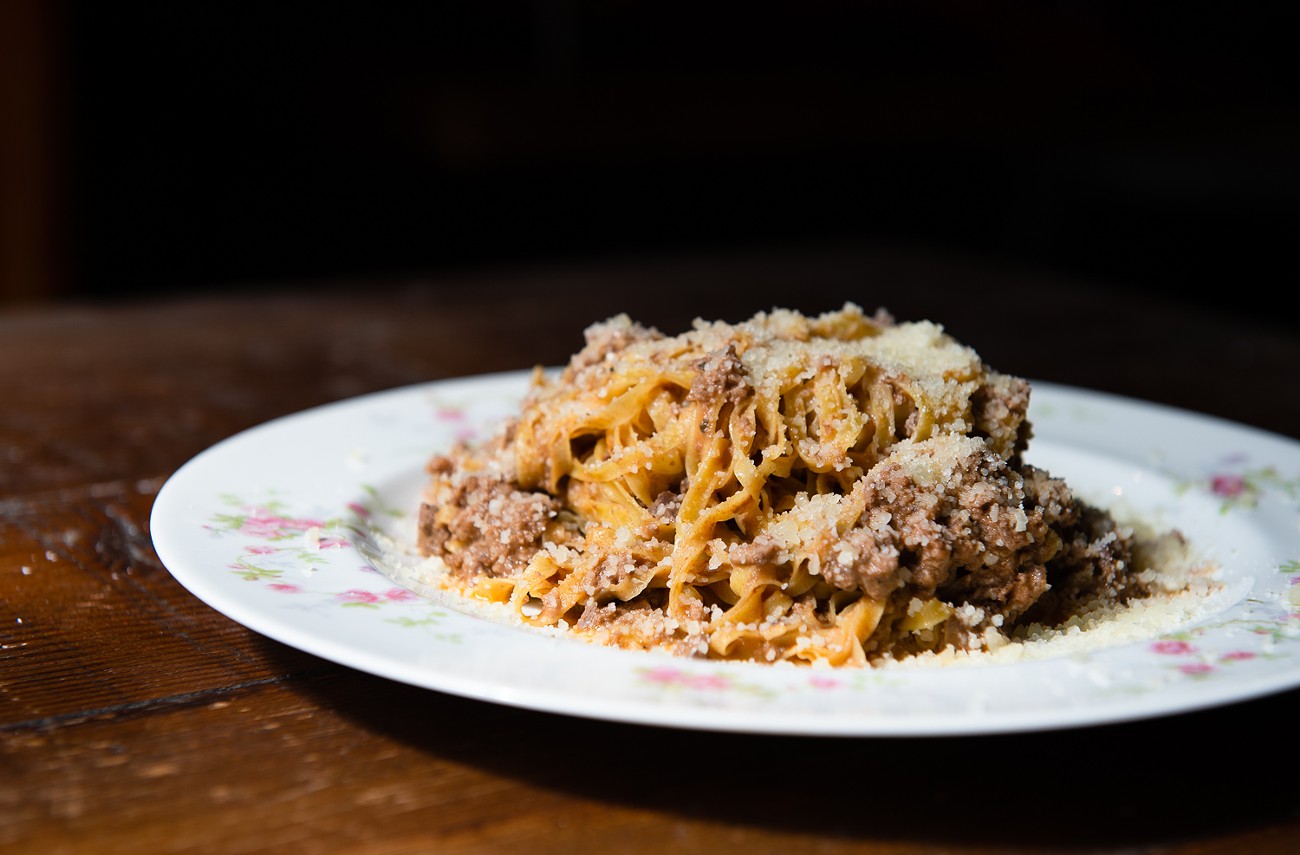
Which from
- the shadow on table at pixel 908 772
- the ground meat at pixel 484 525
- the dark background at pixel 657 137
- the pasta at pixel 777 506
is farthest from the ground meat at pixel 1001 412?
the dark background at pixel 657 137

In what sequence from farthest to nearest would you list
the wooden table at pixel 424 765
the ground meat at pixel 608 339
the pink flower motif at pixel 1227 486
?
the pink flower motif at pixel 1227 486
the ground meat at pixel 608 339
the wooden table at pixel 424 765

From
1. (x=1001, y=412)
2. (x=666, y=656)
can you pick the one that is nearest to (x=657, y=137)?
(x=1001, y=412)

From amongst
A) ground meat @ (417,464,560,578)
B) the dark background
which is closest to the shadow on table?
ground meat @ (417,464,560,578)

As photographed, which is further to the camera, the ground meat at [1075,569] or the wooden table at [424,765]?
the ground meat at [1075,569]

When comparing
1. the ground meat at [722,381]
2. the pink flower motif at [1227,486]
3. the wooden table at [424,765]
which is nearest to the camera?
the wooden table at [424,765]

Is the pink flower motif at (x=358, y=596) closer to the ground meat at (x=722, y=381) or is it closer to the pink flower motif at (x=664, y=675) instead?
the pink flower motif at (x=664, y=675)

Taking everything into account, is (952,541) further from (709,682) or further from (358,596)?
(358,596)

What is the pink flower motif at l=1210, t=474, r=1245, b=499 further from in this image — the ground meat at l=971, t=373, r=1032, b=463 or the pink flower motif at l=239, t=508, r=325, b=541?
the pink flower motif at l=239, t=508, r=325, b=541

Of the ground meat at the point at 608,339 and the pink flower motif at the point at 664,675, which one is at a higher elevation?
the ground meat at the point at 608,339
